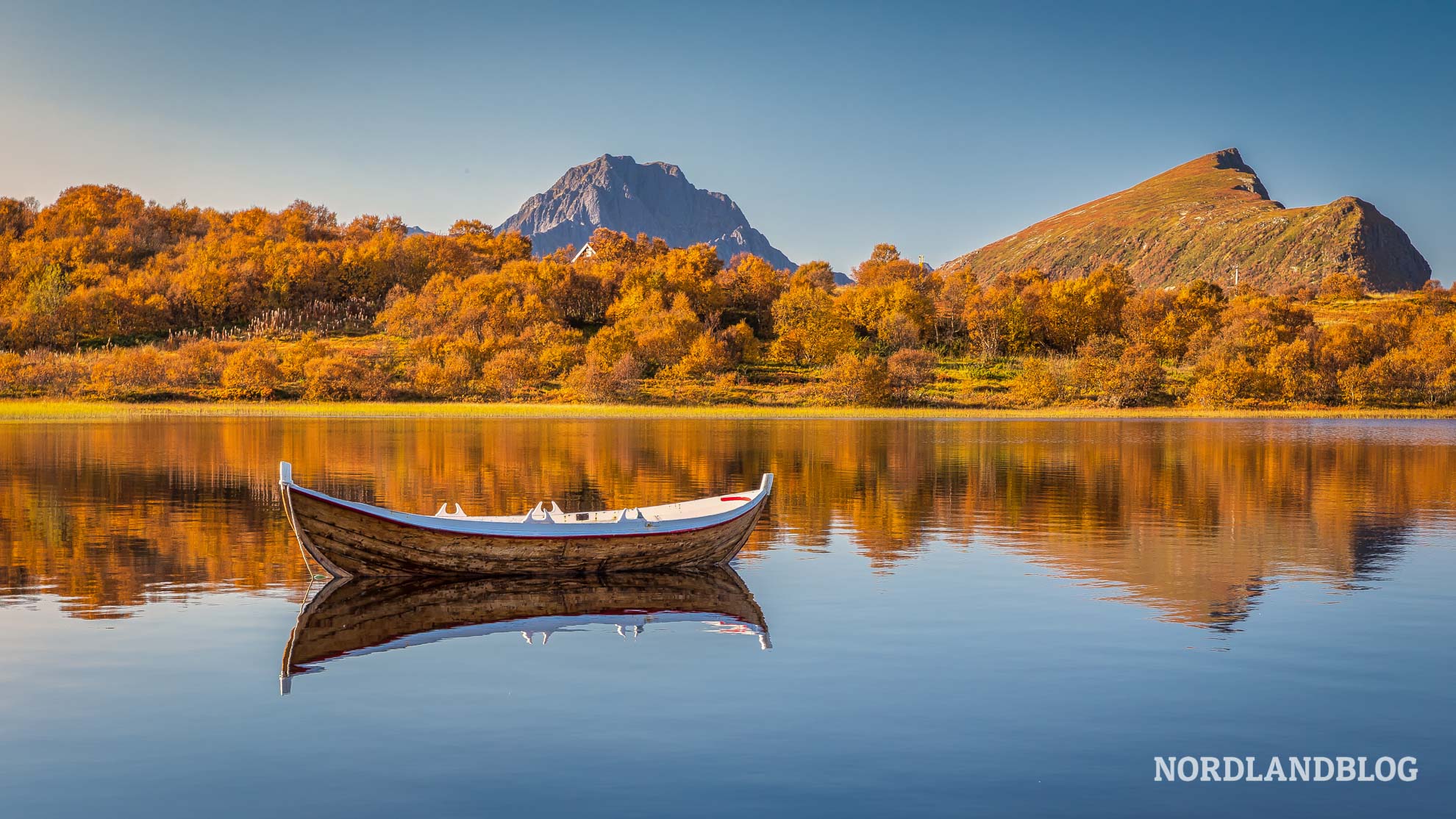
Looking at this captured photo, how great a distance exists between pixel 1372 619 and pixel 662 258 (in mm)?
142229

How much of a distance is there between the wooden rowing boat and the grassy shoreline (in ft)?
233

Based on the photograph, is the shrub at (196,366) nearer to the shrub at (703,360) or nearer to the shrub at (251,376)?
the shrub at (251,376)

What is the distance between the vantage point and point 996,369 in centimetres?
12062

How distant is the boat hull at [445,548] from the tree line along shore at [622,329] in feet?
281

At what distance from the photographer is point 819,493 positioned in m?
37.1

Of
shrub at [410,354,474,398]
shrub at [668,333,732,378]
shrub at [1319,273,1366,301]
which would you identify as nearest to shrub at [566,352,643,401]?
shrub at [668,333,732,378]

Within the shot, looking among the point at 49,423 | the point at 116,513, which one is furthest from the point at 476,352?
the point at 116,513

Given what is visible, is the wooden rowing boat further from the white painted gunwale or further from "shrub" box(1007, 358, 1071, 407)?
"shrub" box(1007, 358, 1071, 407)

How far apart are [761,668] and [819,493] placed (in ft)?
72.5

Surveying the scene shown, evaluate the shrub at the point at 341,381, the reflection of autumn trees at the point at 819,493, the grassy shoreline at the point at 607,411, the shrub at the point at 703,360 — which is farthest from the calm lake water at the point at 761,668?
the shrub at the point at 703,360

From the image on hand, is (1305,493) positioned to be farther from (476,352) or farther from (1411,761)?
(476,352)

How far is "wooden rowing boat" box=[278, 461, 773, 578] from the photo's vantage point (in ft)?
63.7

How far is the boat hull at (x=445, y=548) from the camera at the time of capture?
19391 millimetres

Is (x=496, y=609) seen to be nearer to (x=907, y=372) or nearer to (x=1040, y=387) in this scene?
(x=907, y=372)
